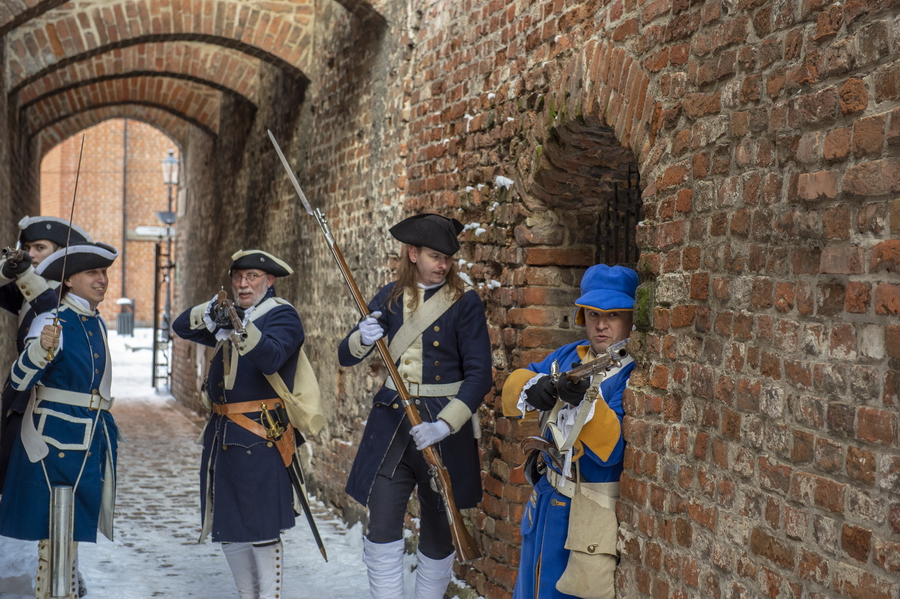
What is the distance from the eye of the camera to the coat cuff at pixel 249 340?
12.8ft

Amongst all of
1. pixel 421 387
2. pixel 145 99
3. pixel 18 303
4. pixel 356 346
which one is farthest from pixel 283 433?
pixel 145 99

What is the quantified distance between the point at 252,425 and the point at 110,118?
11.8 meters

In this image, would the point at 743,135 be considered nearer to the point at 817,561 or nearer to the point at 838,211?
the point at 838,211

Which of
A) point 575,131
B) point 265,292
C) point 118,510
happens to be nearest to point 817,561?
point 575,131

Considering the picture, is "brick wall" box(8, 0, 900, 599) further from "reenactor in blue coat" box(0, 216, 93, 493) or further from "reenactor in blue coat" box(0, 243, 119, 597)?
"reenactor in blue coat" box(0, 216, 93, 493)

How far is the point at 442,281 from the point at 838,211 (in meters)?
1.99

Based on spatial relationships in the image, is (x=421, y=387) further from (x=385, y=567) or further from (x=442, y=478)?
(x=385, y=567)

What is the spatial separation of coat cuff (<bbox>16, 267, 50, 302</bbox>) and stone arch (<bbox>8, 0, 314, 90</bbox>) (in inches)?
154

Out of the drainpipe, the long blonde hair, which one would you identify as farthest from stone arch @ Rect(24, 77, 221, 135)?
the drainpipe

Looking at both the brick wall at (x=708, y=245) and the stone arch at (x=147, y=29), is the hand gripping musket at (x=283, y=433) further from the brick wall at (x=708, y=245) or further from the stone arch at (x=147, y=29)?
the stone arch at (x=147, y=29)

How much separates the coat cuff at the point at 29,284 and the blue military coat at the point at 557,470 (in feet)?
7.75

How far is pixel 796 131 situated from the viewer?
94.9 inches

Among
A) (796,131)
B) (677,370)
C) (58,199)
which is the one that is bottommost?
(677,370)

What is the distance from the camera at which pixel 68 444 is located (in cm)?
423
